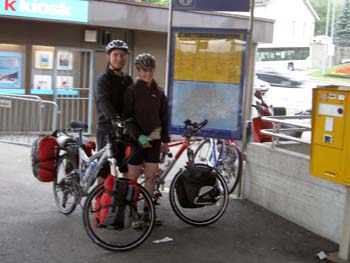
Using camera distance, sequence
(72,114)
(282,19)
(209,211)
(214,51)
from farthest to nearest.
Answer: (282,19) → (72,114) → (214,51) → (209,211)

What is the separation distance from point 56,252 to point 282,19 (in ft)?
61.9

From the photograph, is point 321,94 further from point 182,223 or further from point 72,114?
point 72,114

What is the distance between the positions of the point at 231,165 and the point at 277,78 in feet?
63.1

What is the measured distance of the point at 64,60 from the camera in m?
11.9

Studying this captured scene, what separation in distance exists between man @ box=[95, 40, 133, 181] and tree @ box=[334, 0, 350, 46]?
692cm

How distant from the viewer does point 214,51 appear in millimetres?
5980

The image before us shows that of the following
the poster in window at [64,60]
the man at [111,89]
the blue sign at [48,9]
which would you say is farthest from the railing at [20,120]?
the man at [111,89]

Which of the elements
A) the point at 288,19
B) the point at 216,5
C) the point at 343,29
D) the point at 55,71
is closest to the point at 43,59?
the point at 55,71

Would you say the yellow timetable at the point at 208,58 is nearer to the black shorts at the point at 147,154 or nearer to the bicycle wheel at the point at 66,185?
the black shorts at the point at 147,154

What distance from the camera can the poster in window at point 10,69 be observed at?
37.1 ft

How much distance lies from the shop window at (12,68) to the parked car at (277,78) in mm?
15124

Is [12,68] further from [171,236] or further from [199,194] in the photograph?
[171,236]

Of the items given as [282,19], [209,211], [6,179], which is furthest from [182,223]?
[282,19]

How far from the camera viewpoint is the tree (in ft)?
35.9
